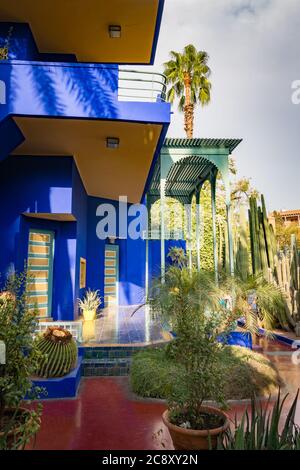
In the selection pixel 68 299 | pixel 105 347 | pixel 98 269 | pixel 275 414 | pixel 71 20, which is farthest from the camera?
pixel 98 269

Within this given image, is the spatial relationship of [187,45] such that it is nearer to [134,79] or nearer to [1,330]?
[134,79]

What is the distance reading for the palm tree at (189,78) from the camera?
1858cm

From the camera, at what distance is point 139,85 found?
7.17 m

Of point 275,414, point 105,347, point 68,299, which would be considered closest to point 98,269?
point 68,299

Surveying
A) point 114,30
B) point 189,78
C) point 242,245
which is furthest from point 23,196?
point 189,78

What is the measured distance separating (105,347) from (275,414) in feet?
14.8

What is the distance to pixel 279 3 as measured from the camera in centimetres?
768

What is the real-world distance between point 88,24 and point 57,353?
316 inches

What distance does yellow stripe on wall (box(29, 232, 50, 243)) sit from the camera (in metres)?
8.67

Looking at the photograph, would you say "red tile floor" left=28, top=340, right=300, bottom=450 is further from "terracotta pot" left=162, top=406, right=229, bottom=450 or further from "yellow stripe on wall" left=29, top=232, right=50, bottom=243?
"yellow stripe on wall" left=29, top=232, right=50, bottom=243

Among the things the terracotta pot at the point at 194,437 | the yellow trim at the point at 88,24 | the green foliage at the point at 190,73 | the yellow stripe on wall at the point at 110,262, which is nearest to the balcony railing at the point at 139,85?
the yellow trim at the point at 88,24

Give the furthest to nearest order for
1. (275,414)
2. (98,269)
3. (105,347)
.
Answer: (98,269)
(105,347)
(275,414)

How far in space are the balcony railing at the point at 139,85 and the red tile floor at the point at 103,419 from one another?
572 centimetres

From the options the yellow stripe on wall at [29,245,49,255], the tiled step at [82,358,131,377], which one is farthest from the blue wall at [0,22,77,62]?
the tiled step at [82,358,131,377]
